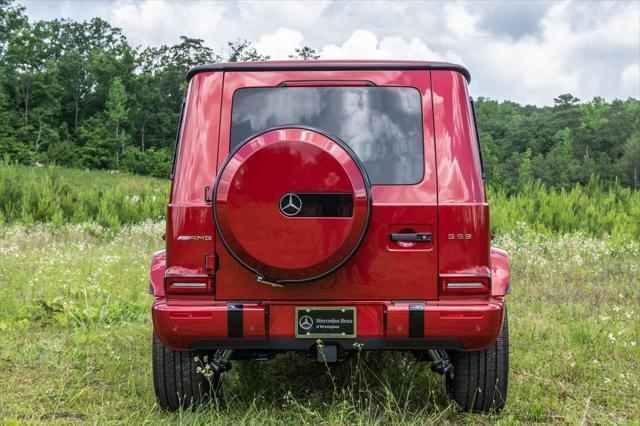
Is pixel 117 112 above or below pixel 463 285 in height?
above

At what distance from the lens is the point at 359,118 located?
141 inches

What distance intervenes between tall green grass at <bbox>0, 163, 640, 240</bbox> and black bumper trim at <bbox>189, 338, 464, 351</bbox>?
1025 centimetres

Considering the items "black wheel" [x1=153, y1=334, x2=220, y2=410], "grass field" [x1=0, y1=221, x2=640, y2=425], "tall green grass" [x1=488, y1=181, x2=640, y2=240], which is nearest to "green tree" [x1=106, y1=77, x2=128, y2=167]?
"tall green grass" [x1=488, y1=181, x2=640, y2=240]

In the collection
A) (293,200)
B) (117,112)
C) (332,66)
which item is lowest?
(293,200)

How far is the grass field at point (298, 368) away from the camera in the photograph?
3982 mm

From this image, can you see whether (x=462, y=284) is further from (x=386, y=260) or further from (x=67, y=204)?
(x=67, y=204)

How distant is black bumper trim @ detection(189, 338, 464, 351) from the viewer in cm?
349

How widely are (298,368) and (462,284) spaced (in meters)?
2.13

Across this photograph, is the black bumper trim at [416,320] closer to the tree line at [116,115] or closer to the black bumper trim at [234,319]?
the black bumper trim at [234,319]

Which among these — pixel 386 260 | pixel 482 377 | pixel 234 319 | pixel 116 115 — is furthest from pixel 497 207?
pixel 116 115

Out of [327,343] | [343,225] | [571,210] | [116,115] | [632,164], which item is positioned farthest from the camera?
[632,164]

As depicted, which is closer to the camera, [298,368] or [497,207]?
[298,368]

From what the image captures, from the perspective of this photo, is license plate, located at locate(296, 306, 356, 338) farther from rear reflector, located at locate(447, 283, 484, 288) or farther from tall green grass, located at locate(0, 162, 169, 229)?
tall green grass, located at locate(0, 162, 169, 229)

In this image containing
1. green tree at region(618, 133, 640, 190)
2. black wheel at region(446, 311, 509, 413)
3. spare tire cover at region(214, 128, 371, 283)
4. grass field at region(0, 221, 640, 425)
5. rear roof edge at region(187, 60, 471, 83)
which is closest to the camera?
spare tire cover at region(214, 128, 371, 283)
